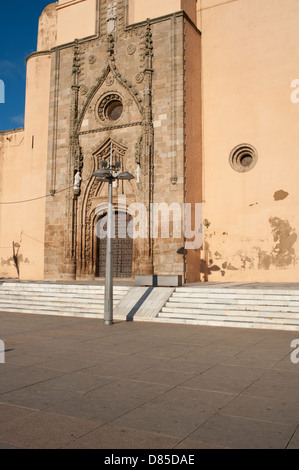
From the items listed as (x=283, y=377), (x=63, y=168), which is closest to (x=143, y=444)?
(x=283, y=377)

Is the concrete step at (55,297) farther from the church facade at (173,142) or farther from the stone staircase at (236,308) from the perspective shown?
the church facade at (173,142)

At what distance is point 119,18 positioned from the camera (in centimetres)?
1909

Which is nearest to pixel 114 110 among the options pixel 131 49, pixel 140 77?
pixel 140 77

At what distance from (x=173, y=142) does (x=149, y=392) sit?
13401 mm

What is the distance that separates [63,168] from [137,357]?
47.2 feet

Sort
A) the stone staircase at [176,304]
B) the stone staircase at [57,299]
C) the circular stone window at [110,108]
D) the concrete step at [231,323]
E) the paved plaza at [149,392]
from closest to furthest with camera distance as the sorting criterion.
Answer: the paved plaza at [149,392], the concrete step at [231,323], the stone staircase at [176,304], the stone staircase at [57,299], the circular stone window at [110,108]

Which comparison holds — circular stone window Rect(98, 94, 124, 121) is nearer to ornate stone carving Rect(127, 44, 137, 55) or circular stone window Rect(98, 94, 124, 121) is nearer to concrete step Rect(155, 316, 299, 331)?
ornate stone carving Rect(127, 44, 137, 55)

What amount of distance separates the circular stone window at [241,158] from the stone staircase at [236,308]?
23.3 feet

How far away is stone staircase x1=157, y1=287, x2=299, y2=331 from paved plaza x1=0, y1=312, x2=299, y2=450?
137 centimetres

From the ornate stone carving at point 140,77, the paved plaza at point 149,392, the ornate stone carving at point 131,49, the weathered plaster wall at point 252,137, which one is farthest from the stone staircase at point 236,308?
the ornate stone carving at point 131,49

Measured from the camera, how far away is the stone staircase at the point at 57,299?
40.3 feet

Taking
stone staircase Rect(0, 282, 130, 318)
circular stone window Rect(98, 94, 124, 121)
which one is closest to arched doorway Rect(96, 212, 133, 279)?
circular stone window Rect(98, 94, 124, 121)

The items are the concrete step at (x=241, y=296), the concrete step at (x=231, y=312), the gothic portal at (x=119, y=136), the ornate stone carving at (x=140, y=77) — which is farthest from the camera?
the ornate stone carving at (x=140, y=77)

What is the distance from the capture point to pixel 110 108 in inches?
769
